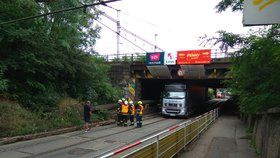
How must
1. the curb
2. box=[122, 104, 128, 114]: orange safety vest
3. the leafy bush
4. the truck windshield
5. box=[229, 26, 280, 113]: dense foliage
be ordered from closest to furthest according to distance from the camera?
1. box=[229, 26, 280, 113]: dense foliage
2. the curb
3. the leafy bush
4. box=[122, 104, 128, 114]: orange safety vest
5. the truck windshield

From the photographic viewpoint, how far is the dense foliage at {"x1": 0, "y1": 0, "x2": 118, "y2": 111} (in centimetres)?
1717

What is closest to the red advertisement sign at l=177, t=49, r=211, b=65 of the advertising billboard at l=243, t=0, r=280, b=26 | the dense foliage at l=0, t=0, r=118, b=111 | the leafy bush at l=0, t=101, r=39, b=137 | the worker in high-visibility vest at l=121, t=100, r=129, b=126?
the dense foliage at l=0, t=0, r=118, b=111

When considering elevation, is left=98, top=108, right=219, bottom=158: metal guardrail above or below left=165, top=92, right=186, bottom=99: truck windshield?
below

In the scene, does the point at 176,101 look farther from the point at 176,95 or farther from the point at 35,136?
the point at 35,136

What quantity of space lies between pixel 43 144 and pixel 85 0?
1144 centimetres

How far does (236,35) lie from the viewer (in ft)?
25.0

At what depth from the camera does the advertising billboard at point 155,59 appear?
3274 cm

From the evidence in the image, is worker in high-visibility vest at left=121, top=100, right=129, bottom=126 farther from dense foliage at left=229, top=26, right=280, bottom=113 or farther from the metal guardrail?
→ dense foliage at left=229, top=26, right=280, bottom=113

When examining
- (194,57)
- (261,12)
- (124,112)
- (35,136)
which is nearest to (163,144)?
(261,12)

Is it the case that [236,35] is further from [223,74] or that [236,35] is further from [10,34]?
[223,74]

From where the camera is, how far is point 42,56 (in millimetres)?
19281

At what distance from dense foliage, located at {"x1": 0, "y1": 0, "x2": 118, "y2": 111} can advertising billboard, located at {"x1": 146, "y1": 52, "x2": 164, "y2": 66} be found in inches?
386

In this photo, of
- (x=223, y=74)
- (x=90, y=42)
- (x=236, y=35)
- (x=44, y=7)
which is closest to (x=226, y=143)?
(x=236, y=35)

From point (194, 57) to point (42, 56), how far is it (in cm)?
1678
